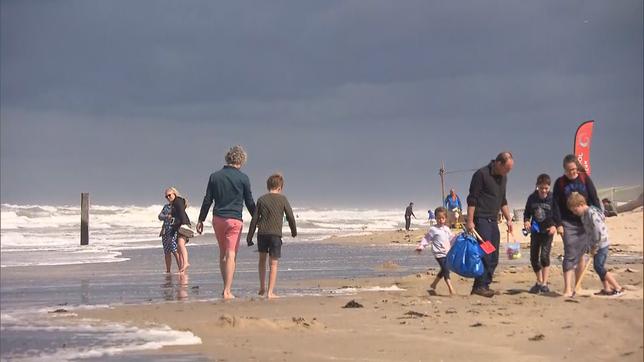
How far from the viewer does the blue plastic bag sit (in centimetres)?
870

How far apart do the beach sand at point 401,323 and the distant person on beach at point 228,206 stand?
2.23 feet

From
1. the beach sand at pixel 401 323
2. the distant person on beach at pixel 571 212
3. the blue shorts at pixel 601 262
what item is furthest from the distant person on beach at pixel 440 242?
the blue shorts at pixel 601 262

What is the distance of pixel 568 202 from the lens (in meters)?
5.33

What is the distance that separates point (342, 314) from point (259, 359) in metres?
2.18

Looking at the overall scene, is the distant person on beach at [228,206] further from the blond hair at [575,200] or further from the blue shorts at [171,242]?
the blond hair at [575,200]

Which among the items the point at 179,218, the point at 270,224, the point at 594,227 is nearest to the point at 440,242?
the point at 270,224

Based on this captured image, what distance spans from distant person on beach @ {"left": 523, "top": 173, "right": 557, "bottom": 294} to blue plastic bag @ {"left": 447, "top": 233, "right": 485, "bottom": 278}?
1.87 ft

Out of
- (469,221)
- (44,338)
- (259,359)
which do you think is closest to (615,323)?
(259,359)

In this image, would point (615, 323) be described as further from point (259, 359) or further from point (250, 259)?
point (250, 259)

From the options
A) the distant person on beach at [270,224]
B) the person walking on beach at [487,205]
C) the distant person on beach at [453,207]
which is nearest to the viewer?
the person walking on beach at [487,205]

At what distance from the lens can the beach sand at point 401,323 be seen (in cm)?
377

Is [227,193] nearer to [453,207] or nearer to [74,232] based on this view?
[453,207]

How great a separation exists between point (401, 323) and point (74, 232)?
3159 cm

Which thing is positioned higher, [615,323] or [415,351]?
[615,323]
